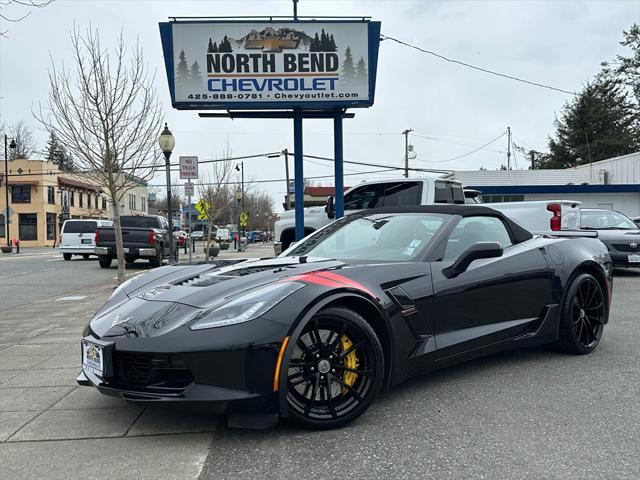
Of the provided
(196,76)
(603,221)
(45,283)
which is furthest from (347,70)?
(45,283)

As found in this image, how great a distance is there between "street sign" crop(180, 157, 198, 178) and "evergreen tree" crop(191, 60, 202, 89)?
2.12 meters

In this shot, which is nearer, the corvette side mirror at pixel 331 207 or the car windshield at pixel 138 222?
the corvette side mirror at pixel 331 207

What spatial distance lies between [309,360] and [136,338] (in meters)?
0.97

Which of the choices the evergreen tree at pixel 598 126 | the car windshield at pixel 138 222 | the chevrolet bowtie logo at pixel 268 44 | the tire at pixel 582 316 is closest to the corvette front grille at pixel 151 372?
the tire at pixel 582 316

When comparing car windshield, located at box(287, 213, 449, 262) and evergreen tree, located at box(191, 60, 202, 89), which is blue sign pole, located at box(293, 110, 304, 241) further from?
car windshield, located at box(287, 213, 449, 262)

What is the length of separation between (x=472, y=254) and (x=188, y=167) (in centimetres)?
1047

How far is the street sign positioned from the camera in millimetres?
13141

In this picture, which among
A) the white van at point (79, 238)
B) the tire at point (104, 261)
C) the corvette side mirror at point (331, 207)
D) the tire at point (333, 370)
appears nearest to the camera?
the tire at point (333, 370)

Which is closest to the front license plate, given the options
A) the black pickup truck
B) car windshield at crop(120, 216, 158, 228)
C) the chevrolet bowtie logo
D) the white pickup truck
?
the white pickup truck

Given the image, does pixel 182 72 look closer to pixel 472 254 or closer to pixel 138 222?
pixel 138 222

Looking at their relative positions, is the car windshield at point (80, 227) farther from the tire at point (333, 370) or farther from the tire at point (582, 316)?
the tire at point (333, 370)

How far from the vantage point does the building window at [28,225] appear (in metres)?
51.0

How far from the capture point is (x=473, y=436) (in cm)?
304

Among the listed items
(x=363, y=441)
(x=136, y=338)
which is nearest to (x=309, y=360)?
(x=363, y=441)
